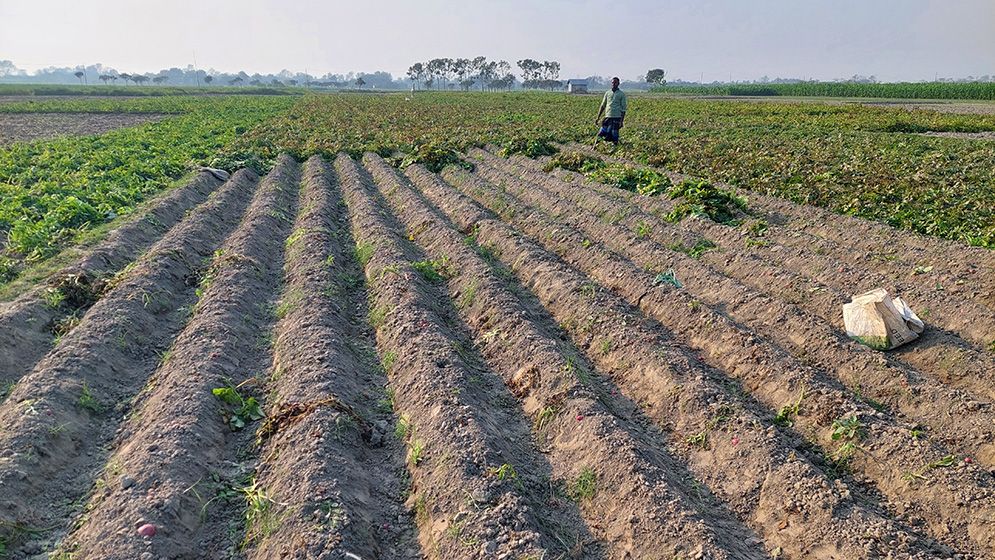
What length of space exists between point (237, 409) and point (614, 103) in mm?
15598

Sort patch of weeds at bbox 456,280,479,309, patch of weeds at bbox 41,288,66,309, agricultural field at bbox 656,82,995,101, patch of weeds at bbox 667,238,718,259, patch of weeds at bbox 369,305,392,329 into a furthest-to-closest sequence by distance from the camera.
A: agricultural field at bbox 656,82,995,101 < patch of weeds at bbox 667,238,718,259 < patch of weeds at bbox 456,280,479,309 < patch of weeds at bbox 41,288,66,309 < patch of weeds at bbox 369,305,392,329

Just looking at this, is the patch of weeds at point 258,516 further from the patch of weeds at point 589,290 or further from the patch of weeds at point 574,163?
the patch of weeds at point 574,163

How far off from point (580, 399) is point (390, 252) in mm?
4767

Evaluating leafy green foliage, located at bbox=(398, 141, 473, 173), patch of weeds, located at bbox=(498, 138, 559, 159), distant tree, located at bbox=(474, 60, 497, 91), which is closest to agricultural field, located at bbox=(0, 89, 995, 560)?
leafy green foliage, located at bbox=(398, 141, 473, 173)

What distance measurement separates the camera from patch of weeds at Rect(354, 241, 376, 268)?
29.8ft

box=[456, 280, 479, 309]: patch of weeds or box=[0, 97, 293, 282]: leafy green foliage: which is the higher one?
box=[0, 97, 293, 282]: leafy green foliage

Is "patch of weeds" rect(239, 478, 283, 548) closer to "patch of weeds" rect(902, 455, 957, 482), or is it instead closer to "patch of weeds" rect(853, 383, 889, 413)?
"patch of weeds" rect(902, 455, 957, 482)

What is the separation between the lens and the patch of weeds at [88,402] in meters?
5.24

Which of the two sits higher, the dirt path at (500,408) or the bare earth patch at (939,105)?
the bare earth patch at (939,105)

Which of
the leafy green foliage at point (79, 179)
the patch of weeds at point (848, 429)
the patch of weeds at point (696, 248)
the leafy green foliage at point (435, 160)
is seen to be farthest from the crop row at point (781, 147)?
the patch of weeds at point (848, 429)

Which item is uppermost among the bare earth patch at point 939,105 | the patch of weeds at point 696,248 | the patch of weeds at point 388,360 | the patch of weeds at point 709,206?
the bare earth patch at point 939,105

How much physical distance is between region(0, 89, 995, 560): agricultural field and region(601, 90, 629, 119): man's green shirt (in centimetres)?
691

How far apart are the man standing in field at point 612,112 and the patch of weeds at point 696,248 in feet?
29.3

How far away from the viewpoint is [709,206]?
11.0 meters
